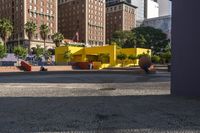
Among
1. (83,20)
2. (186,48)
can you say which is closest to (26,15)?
(83,20)

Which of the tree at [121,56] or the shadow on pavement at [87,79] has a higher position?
the tree at [121,56]

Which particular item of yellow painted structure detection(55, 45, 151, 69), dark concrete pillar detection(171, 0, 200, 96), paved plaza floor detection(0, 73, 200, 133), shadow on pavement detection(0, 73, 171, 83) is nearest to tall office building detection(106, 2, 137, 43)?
yellow painted structure detection(55, 45, 151, 69)

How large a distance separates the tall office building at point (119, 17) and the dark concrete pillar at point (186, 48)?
15036 cm

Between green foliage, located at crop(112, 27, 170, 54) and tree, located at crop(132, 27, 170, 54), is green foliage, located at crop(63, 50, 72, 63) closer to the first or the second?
green foliage, located at crop(112, 27, 170, 54)

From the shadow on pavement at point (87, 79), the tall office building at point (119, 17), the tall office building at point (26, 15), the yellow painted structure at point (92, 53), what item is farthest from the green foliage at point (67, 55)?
the tall office building at point (119, 17)

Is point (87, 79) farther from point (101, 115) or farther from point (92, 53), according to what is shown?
point (92, 53)

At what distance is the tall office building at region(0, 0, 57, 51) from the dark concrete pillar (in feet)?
326

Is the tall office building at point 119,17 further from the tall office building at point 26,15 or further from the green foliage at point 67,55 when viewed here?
the green foliage at point 67,55

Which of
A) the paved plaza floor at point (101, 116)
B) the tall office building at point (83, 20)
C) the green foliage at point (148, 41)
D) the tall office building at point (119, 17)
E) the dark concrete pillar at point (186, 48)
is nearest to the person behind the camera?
the paved plaza floor at point (101, 116)

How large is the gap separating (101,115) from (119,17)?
16183 centimetres

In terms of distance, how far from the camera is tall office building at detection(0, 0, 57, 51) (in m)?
113

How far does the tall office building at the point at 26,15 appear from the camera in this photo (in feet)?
372

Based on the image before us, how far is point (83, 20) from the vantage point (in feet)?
465

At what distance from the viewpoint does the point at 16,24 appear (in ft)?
385
